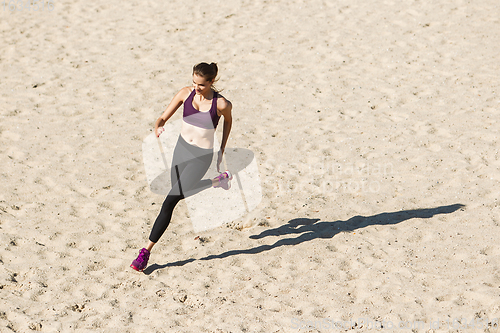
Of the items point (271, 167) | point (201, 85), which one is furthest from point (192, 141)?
point (271, 167)

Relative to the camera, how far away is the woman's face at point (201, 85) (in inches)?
163

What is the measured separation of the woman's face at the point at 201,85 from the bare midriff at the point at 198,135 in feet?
1.12

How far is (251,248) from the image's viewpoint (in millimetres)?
5094

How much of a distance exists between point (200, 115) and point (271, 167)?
2.34 metres

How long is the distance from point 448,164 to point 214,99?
353cm

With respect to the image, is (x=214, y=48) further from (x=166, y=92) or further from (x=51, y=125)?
(x=51, y=125)

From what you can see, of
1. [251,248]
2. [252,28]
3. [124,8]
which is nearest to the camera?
[251,248]

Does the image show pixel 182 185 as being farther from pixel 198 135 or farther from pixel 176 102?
pixel 176 102

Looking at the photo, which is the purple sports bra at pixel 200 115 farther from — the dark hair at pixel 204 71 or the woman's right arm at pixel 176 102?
the dark hair at pixel 204 71

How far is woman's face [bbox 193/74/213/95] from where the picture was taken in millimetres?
4152

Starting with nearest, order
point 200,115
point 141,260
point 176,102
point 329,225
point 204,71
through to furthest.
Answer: point 204,71, point 200,115, point 176,102, point 141,260, point 329,225

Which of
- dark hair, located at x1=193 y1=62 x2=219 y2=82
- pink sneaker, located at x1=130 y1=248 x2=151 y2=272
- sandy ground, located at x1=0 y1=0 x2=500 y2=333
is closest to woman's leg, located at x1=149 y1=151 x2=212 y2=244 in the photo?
pink sneaker, located at x1=130 y1=248 x2=151 y2=272

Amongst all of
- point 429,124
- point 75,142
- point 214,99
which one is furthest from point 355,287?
point 75,142

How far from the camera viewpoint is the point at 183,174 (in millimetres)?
4453
